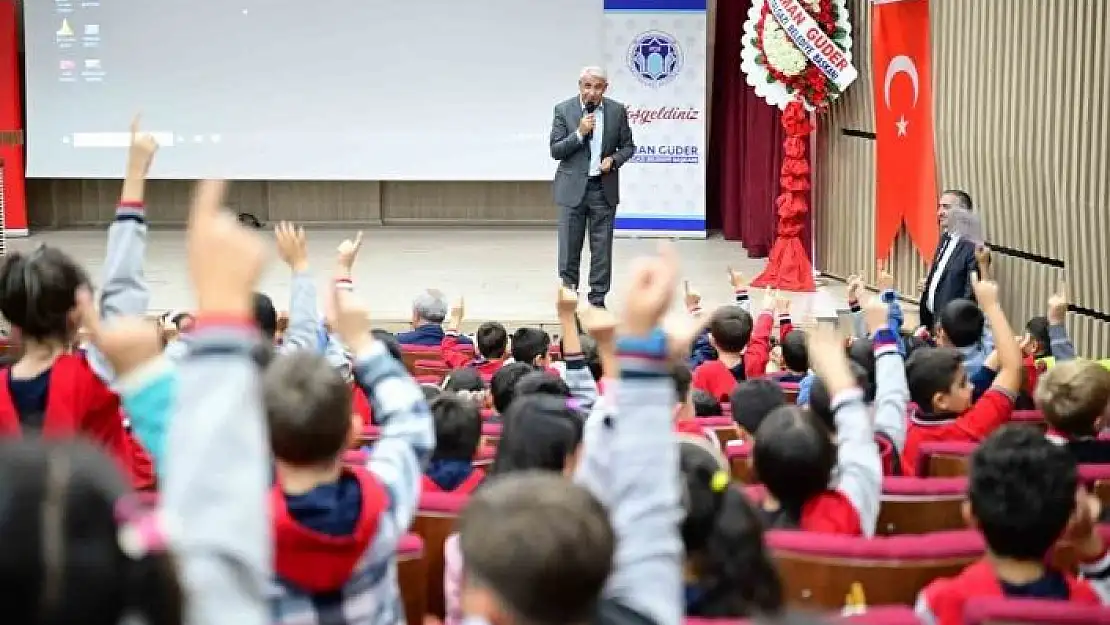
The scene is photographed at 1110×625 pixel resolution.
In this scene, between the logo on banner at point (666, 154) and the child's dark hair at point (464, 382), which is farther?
the logo on banner at point (666, 154)

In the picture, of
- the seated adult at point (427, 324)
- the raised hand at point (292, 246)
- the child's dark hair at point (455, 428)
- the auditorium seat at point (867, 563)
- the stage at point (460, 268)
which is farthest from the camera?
the stage at point (460, 268)

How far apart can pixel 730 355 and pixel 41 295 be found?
271cm

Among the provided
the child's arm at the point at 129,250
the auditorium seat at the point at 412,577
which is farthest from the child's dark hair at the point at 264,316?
the auditorium seat at the point at 412,577

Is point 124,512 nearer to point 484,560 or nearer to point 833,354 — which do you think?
point 484,560

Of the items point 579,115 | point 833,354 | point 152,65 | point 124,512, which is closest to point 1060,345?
point 833,354

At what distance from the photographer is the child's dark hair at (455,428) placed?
8.74ft

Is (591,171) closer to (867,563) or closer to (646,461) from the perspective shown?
(867,563)

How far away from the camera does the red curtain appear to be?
34.3 feet

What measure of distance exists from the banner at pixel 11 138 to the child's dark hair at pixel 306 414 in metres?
10.6

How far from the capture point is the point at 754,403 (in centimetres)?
297

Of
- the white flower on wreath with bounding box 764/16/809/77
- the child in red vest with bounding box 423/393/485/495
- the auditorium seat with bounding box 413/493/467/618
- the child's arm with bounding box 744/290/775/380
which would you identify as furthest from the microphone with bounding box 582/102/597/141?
the auditorium seat with bounding box 413/493/467/618

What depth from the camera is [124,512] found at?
988mm

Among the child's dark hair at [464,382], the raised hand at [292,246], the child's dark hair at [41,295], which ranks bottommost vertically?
the child's dark hair at [464,382]

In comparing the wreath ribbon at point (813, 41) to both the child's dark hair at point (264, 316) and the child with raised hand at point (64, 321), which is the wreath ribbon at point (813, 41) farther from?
the child with raised hand at point (64, 321)
